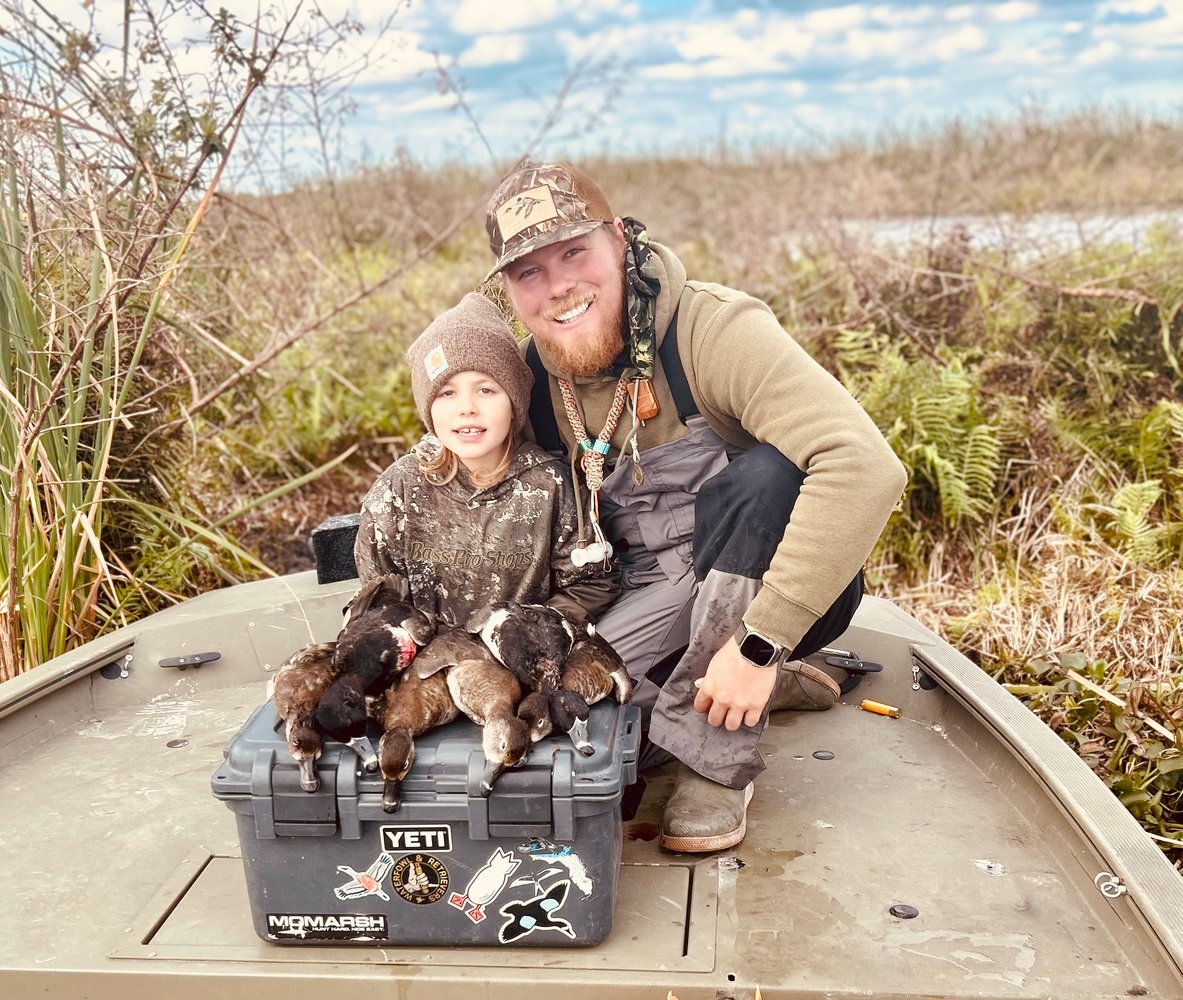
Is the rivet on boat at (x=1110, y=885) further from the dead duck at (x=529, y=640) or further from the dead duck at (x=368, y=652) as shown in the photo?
the dead duck at (x=368, y=652)

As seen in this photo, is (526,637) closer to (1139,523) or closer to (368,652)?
(368,652)

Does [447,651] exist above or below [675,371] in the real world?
below

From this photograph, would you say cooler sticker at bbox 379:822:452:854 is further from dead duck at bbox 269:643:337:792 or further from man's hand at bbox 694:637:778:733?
man's hand at bbox 694:637:778:733

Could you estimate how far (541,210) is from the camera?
325 centimetres

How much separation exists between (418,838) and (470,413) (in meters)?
1.18

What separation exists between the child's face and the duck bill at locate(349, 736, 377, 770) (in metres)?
→ 0.97

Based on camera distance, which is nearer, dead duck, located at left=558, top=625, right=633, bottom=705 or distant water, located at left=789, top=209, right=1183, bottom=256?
dead duck, located at left=558, top=625, right=633, bottom=705

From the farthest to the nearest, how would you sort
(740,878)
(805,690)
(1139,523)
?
(1139,523)
(805,690)
(740,878)

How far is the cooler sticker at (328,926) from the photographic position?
2.53 metres

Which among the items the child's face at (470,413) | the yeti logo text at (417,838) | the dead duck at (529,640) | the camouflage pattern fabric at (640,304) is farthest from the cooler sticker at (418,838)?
the camouflage pattern fabric at (640,304)

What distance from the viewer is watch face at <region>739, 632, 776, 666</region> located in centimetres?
289

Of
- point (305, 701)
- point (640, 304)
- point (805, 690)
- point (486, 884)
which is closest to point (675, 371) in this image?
point (640, 304)

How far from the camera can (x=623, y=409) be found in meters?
3.39

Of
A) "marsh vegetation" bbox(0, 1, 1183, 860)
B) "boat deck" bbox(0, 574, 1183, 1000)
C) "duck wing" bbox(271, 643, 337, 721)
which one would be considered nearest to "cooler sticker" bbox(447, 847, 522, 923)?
"boat deck" bbox(0, 574, 1183, 1000)
